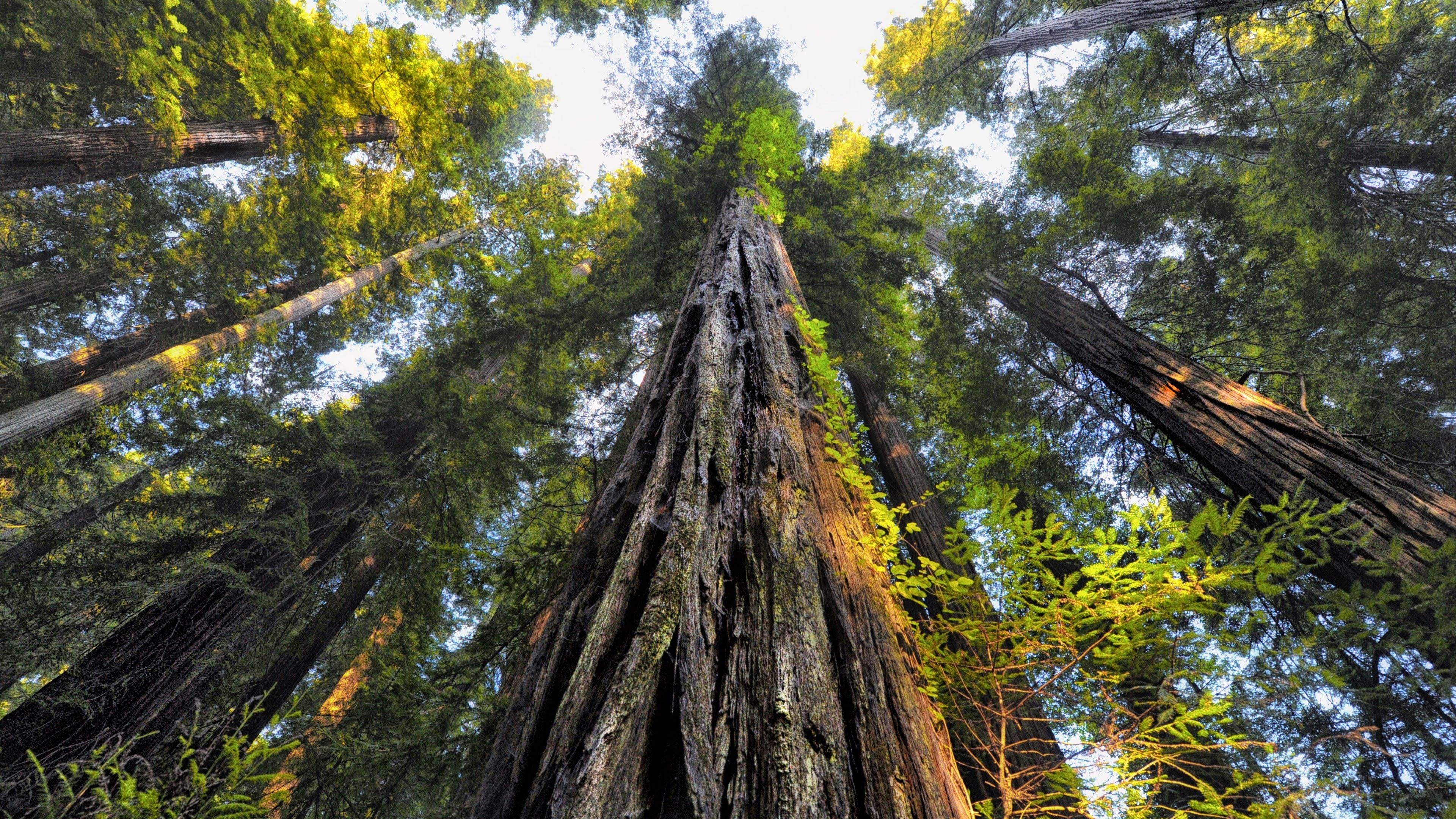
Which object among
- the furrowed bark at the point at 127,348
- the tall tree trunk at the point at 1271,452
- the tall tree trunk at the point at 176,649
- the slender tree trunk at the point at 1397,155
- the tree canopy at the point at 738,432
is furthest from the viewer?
the furrowed bark at the point at 127,348

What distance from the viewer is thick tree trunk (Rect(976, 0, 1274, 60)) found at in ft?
15.6

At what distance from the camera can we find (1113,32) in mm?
5801

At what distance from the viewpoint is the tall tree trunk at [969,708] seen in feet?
5.79

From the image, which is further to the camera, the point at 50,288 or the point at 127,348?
the point at 50,288

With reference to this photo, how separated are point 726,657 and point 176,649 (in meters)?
5.50

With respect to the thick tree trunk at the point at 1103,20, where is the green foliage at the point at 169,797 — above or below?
below

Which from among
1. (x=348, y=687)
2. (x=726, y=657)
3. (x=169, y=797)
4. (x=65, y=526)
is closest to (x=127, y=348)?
(x=65, y=526)

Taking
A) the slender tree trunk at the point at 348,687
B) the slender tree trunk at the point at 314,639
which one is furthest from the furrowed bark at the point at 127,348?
the slender tree trunk at the point at 348,687

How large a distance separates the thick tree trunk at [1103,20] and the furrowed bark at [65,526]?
34.2ft

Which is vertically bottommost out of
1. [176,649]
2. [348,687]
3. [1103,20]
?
[176,649]

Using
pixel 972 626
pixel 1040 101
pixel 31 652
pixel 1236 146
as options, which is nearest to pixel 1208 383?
pixel 972 626

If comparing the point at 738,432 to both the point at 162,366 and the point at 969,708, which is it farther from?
the point at 162,366

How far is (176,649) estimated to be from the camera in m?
4.04

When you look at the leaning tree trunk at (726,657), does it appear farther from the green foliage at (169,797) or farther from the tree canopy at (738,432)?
the green foliage at (169,797)
